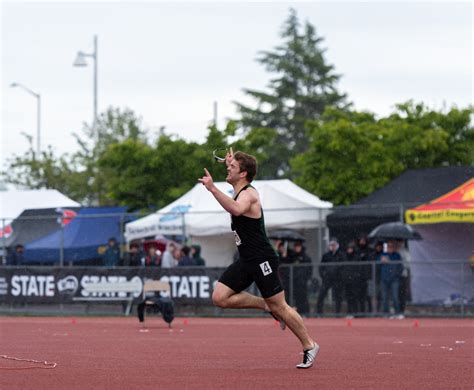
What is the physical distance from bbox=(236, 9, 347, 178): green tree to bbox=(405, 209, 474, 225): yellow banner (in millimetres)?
52456

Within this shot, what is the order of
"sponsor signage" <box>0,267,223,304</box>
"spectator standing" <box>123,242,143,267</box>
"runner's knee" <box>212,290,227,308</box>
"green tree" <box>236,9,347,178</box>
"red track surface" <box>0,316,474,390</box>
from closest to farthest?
"red track surface" <box>0,316,474,390</box> < "runner's knee" <box>212,290,227,308</box> < "sponsor signage" <box>0,267,223,304</box> < "spectator standing" <box>123,242,143,267</box> < "green tree" <box>236,9,347,178</box>

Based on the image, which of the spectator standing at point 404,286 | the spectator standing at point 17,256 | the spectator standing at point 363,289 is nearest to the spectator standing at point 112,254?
the spectator standing at point 17,256

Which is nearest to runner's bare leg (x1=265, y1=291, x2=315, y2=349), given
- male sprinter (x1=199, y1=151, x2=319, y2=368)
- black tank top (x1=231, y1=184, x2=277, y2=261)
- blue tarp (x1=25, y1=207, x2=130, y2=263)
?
male sprinter (x1=199, y1=151, x2=319, y2=368)

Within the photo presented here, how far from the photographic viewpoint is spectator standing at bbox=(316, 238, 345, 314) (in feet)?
88.1

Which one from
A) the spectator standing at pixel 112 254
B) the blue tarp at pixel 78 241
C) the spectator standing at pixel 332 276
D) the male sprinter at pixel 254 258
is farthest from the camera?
the blue tarp at pixel 78 241

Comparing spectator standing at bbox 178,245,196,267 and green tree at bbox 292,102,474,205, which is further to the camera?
green tree at bbox 292,102,474,205

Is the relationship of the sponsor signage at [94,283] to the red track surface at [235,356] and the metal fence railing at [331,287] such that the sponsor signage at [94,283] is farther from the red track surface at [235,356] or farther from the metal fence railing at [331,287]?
the red track surface at [235,356]

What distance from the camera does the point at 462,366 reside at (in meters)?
11.9

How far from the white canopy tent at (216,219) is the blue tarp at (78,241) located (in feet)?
3.77

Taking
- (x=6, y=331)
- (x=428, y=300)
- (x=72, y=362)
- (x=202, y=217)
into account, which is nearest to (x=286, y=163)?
(x=202, y=217)

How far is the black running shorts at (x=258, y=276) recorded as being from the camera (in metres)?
11.5

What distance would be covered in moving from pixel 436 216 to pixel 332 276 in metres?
2.78

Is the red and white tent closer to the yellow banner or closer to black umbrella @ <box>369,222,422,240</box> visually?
the yellow banner

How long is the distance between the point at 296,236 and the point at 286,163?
5321 cm
